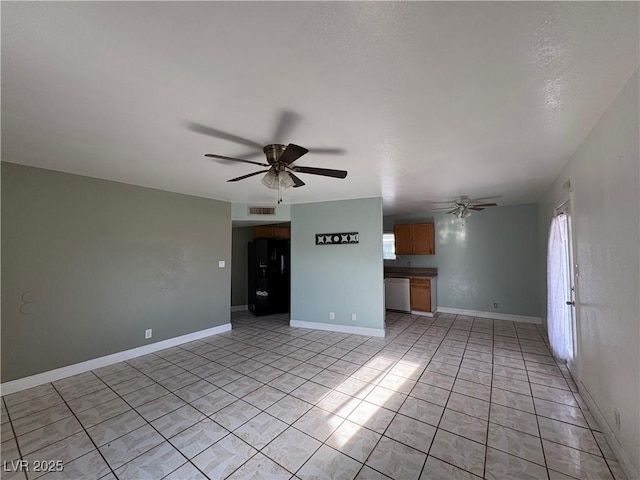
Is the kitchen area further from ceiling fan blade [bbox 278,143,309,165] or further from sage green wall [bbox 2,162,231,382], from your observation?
ceiling fan blade [bbox 278,143,309,165]

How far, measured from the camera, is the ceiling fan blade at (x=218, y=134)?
203 centimetres

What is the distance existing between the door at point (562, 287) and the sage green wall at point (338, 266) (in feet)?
7.49

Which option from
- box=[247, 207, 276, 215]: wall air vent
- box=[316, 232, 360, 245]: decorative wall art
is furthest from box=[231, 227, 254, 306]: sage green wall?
box=[316, 232, 360, 245]: decorative wall art

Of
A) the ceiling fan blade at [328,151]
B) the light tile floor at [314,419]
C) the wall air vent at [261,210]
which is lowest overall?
the light tile floor at [314,419]

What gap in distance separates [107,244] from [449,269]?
6746 millimetres

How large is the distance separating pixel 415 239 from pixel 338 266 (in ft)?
8.65

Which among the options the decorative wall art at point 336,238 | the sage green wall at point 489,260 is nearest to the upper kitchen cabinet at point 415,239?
the sage green wall at point 489,260

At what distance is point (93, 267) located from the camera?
3.35m

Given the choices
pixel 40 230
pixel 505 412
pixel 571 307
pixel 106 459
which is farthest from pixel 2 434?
pixel 571 307

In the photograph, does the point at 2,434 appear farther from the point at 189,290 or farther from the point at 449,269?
the point at 449,269

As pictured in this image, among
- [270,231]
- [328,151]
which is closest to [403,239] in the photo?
[270,231]

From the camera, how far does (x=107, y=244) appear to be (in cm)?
348

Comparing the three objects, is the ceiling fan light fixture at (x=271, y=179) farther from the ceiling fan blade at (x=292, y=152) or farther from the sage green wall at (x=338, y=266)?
the sage green wall at (x=338, y=266)

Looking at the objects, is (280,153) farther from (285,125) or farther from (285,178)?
(285,125)
